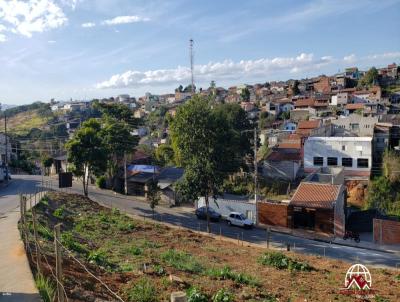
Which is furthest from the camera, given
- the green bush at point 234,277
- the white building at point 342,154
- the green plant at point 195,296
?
the white building at point 342,154

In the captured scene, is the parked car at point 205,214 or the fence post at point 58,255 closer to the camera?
the fence post at point 58,255

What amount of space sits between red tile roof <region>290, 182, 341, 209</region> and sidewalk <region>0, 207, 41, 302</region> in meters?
22.0

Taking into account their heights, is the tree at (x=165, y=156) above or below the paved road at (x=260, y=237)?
above

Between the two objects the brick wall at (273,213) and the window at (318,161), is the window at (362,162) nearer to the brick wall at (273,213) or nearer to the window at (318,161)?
the window at (318,161)

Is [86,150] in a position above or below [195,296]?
above

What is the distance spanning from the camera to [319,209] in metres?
31.1

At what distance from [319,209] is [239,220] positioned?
6582 mm

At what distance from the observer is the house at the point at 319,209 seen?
101ft

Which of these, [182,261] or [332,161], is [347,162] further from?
[182,261]

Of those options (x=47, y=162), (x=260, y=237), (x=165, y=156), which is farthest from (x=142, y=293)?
(x=47, y=162)

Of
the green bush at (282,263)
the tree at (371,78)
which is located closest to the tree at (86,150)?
the green bush at (282,263)

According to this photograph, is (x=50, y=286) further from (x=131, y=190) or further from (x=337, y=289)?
(x=131, y=190)

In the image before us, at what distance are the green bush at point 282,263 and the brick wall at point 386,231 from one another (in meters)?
12.2

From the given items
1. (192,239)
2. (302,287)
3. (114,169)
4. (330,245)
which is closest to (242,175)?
(114,169)
